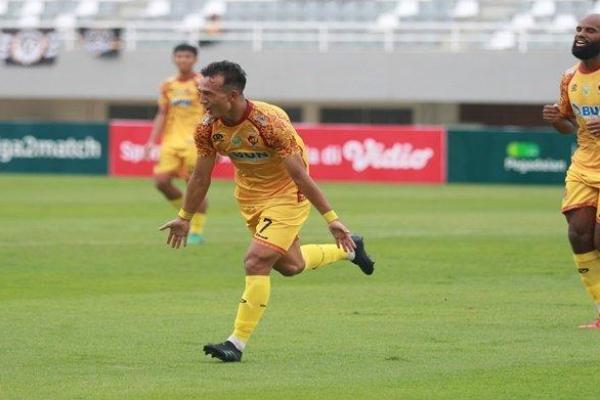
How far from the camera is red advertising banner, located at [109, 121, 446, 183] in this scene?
1335 inches

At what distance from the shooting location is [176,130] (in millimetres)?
19828

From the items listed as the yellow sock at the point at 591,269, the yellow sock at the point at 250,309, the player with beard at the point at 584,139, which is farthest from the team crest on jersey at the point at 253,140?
the yellow sock at the point at 591,269

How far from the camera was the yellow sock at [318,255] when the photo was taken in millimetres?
10969

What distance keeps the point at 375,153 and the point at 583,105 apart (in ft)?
76.4

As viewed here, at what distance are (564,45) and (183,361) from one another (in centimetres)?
3144

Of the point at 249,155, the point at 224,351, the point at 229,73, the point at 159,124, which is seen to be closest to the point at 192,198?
the point at 249,155

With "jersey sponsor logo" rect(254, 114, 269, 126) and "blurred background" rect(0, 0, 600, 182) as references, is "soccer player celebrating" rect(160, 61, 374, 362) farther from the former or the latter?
"blurred background" rect(0, 0, 600, 182)

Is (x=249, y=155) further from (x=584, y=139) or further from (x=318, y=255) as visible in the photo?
(x=584, y=139)

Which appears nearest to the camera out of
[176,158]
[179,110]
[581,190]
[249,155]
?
[249,155]

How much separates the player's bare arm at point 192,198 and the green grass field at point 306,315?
2.53 ft

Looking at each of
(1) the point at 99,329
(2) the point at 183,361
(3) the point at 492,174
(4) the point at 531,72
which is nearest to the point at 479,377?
(2) the point at 183,361

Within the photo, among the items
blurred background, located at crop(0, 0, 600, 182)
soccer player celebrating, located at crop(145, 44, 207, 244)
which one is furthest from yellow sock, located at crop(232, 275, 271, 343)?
blurred background, located at crop(0, 0, 600, 182)

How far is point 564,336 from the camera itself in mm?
10938

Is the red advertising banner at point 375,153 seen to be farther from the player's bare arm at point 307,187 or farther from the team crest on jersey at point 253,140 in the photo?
the player's bare arm at point 307,187
